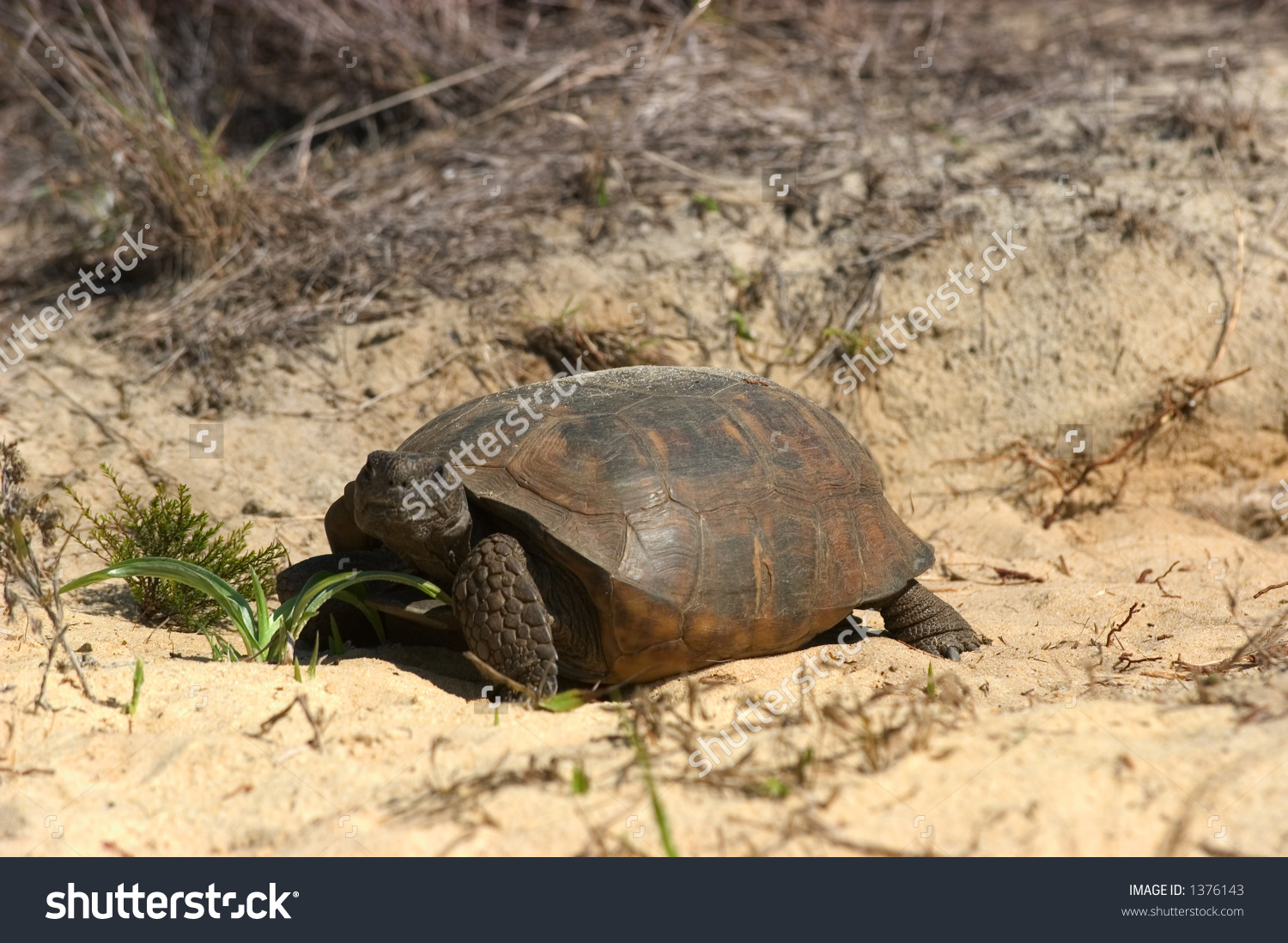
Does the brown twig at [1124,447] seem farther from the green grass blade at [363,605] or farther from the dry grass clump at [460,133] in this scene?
the green grass blade at [363,605]

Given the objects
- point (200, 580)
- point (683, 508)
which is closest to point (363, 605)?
point (200, 580)

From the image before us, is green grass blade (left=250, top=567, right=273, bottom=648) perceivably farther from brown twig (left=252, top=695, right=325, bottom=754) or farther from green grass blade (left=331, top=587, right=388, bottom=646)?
brown twig (left=252, top=695, right=325, bottom=754)

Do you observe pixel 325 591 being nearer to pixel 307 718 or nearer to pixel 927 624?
pixel 307 718

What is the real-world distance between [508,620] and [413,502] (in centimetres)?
54

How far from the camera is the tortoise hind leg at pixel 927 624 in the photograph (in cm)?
451

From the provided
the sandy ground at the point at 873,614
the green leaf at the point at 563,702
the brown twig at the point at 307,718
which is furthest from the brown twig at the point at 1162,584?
the brown twig at the point at 307,718

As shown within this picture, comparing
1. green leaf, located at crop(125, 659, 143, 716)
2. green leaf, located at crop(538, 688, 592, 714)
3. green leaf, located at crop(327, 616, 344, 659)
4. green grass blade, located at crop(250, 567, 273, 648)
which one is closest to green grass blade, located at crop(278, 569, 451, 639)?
green grass blade, located at crop(250, 567, 273, 648)

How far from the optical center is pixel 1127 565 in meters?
5.57

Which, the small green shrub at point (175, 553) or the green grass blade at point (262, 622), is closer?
the green grass blade at point (262, 622)

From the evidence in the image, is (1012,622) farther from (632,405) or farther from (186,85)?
(186,85)

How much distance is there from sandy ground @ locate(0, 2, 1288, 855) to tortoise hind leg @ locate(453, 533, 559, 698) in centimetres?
19

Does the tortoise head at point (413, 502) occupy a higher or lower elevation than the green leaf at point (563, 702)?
higher
